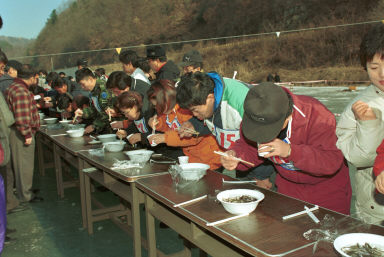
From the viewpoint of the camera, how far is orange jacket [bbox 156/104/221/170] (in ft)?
8.69

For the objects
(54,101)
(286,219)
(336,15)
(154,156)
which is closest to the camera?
(286,219)

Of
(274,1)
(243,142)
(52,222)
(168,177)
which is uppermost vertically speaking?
(274,1)

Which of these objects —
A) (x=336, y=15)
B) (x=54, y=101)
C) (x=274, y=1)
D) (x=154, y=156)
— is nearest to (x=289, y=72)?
(x=336, y=15)

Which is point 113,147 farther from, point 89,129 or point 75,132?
point 89,129

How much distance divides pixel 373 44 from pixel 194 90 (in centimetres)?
98

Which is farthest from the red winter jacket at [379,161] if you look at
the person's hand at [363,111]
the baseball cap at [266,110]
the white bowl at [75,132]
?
the white bowl at [75,132]

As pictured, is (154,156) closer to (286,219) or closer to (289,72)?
(286,219)

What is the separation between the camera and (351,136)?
155cm

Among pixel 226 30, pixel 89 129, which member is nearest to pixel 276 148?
pixel 89 129

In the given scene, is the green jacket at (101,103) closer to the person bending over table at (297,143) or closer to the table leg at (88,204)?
the table leg at (88,204)

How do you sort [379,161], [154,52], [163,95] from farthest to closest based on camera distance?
1. [154,52]
2. [163,95]
3. [379,161]

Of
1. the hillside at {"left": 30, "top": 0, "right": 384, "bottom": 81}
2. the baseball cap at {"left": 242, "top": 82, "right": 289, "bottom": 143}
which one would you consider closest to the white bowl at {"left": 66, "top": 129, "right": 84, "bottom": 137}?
the baseball cap at {"left": 242, "top": 82, "right": 289, "bottom": 143}

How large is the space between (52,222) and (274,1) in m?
24.6

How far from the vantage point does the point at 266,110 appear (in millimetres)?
1504
